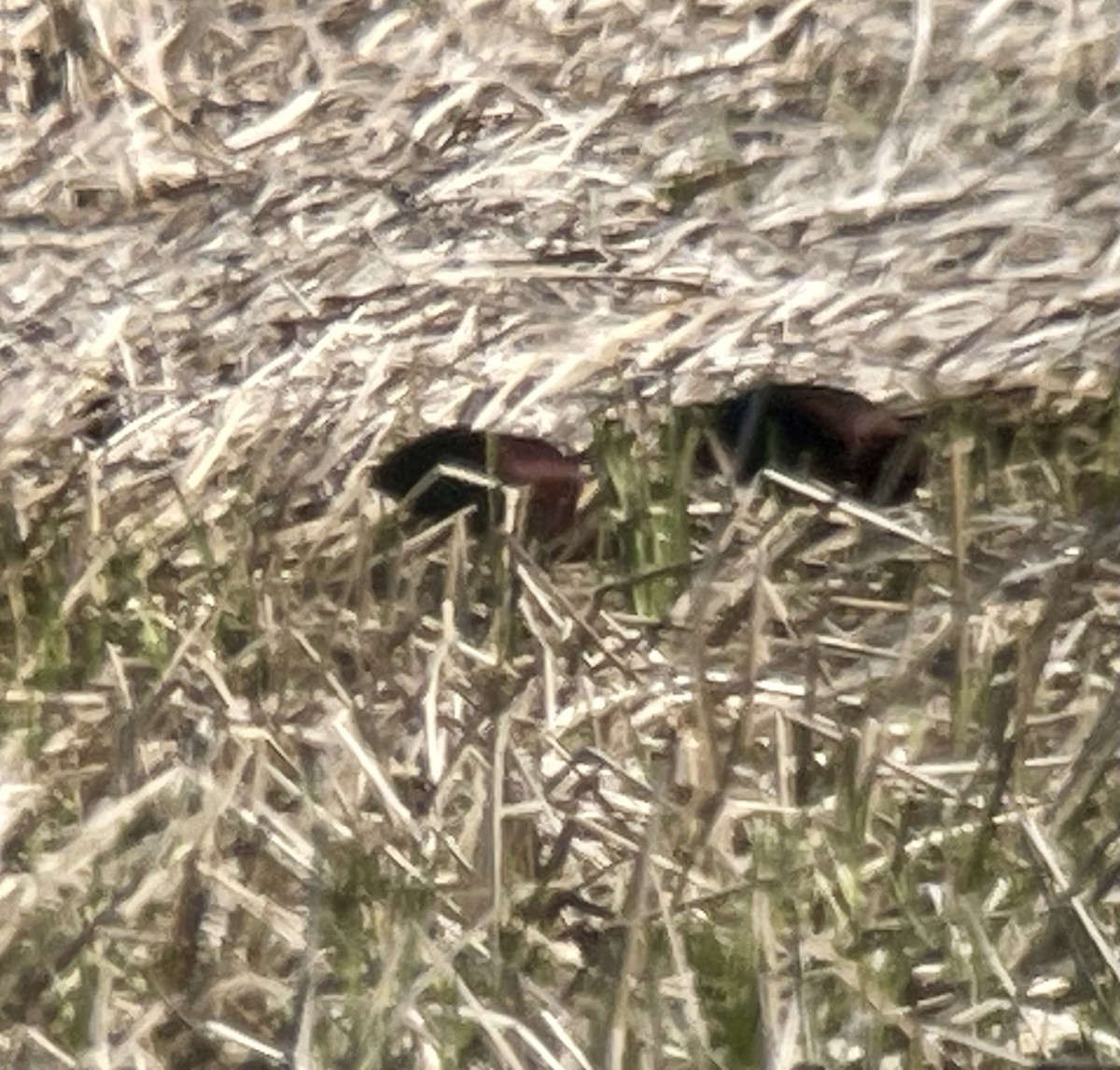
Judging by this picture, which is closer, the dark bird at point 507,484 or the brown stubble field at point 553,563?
the brown stubble field at point 553,563

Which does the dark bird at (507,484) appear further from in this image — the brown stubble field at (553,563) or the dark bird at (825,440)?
the dark bird at (825,440)

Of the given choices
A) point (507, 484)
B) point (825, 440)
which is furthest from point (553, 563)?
point (825, 440)

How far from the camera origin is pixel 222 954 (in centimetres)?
226

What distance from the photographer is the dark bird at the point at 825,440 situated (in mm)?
2920

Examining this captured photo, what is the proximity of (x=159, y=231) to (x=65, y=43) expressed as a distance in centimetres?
44

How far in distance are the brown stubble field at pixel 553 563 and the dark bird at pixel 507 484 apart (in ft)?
0.15

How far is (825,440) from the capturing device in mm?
2951

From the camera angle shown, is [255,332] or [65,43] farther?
[65,43]

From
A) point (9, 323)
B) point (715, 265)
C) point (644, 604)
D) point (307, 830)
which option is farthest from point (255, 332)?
point (307, 830)

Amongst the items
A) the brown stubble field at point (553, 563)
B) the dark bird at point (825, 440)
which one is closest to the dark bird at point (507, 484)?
the brown stubble field at point (553, 563)

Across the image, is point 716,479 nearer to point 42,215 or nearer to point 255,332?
point 255,332

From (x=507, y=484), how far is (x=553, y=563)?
3.5 inches

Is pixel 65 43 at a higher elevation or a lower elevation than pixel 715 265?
higher

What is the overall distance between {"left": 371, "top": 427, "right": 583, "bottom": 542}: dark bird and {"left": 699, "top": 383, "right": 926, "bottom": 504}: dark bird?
0.55ft
